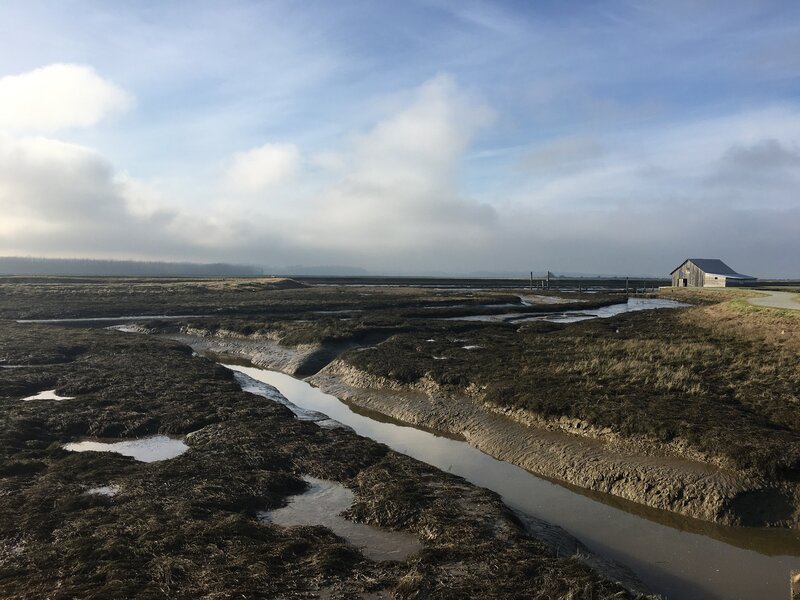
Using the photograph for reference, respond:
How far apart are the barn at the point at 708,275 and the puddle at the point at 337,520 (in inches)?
3600

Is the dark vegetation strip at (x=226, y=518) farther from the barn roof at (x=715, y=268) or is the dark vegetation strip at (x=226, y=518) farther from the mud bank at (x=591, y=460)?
the barn roof at (x=715, y=268)

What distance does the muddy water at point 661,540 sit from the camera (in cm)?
920

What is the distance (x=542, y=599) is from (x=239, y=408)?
1475 cm

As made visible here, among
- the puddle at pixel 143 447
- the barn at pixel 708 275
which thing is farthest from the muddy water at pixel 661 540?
the barn at pixel 708 275

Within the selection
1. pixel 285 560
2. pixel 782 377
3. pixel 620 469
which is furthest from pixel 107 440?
pixel 782 377

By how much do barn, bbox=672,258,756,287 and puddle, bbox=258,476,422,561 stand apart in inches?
3600

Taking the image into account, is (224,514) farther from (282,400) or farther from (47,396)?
(47,396)

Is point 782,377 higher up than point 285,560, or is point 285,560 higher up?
point 782,377

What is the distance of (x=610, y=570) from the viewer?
362 inches

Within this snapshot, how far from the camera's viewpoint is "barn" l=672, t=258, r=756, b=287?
84062 millimetres

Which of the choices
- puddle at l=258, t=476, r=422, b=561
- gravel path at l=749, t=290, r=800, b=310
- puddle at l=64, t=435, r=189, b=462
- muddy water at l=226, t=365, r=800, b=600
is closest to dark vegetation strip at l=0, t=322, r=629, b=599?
puddle at l=258, t=476, r=422, b=561

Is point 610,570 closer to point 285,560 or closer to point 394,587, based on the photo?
point 394,587

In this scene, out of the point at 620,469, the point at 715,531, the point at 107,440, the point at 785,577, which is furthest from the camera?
the point at 107,440

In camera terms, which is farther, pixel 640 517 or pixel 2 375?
pixel 2 375
